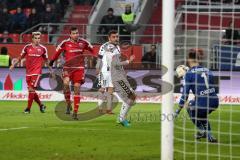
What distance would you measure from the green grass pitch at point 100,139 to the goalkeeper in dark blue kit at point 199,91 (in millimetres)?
448

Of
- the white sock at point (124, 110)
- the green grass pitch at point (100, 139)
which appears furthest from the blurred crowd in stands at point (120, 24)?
the white sock at point (124, 110)

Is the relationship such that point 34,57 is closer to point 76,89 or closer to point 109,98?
point 109,98

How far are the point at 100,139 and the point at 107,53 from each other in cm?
514

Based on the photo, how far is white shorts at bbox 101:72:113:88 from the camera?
63.7 feet

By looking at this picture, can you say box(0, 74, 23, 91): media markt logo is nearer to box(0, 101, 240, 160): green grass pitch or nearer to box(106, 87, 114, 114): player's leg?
box(106, 87, 114, 114): player's leg

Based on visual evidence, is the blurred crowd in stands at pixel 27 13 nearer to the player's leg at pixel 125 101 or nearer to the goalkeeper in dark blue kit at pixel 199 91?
the player's leg at pixel 125 101

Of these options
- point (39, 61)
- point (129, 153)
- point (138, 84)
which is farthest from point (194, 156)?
point (138, 84)

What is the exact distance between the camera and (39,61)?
21.0 metres

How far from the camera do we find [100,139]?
14156 mm

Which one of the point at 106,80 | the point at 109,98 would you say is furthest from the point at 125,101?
the point at 106,80

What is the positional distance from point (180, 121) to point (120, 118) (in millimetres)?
1499

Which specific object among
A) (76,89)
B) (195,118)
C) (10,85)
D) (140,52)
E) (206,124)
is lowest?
(206,124)

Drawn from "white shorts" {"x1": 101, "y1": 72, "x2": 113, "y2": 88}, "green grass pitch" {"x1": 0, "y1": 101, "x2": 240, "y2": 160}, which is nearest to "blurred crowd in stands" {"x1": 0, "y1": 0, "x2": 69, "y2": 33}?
"white shorts" {"x1": 101, "y1": 72, "x2": 113, "y2": 88}

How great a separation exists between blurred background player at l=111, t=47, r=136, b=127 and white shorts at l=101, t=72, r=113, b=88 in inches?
31.0
